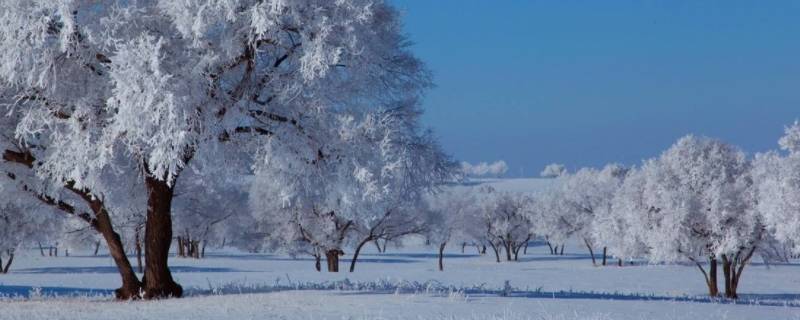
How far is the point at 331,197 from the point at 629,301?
24.0 feet

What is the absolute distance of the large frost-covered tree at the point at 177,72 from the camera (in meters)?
15.8

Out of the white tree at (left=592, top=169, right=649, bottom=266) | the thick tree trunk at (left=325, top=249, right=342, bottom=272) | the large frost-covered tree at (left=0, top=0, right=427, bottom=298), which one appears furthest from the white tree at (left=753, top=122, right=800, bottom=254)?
the thick tree trunk at (left=325, top=249, right=342, bottom=272)

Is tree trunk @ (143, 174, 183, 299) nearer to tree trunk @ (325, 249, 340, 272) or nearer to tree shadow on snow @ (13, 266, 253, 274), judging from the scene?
tree trunk @ (325, 249, 340, 272)

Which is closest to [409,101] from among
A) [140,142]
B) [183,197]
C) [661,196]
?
[140,142]

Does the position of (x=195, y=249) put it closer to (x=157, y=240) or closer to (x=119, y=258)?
(x=119, y=258)

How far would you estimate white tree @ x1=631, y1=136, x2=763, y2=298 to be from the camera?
148 feet

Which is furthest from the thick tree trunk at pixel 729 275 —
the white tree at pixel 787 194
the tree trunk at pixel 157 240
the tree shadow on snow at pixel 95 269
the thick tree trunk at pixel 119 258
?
the tree shadow on snow at pixel 95 269

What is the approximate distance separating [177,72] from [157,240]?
19.3 feet

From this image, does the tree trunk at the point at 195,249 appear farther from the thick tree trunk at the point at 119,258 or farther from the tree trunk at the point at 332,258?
the thick tree trunk at the point at 119,258

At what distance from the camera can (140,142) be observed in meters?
17.3

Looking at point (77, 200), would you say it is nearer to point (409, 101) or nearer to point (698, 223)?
point (409, 101)

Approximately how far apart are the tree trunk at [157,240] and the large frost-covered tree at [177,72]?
1.49 m

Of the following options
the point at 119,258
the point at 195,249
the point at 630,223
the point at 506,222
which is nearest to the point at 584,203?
the point at 506,222

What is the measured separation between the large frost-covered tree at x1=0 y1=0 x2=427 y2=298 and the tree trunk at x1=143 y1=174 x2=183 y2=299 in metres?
1.49
